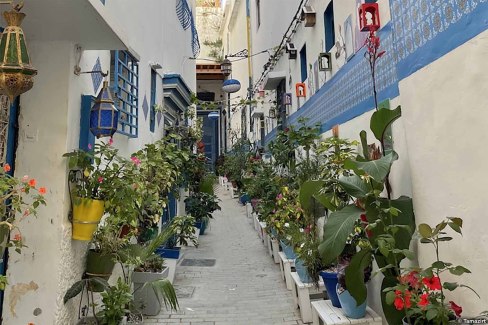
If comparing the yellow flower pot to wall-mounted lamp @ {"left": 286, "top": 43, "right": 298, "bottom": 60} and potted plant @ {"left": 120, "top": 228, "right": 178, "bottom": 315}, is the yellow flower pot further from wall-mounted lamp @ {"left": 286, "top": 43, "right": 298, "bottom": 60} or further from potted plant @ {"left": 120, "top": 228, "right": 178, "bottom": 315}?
wall-mounted lamp @ {"left": 286, "top": 43, "right": 298, "bottom": 60}

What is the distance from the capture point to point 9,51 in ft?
6.31

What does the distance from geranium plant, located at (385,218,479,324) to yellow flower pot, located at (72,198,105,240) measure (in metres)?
2.14

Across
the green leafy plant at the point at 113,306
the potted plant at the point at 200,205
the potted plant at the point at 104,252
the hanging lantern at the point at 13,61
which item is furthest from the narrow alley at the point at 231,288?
the hanging lantern at the point at 13,61

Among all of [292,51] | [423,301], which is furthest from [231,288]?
[292,51]

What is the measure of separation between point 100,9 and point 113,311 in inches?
88.2

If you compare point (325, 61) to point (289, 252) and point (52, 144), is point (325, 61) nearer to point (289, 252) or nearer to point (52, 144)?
point (289, 252)

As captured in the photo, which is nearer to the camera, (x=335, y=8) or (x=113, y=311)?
(x=113, y=311)

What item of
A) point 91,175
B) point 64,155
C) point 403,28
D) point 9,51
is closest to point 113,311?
point 91,175

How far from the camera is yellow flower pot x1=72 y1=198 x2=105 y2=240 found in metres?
2.73

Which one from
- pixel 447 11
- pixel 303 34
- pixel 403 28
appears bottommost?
pixel 447 11

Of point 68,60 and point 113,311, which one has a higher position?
point 68,60

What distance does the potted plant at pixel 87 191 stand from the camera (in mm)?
2730

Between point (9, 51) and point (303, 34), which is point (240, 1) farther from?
point (9, 51)

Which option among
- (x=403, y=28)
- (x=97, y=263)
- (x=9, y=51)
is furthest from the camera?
(x=97, y=263)
